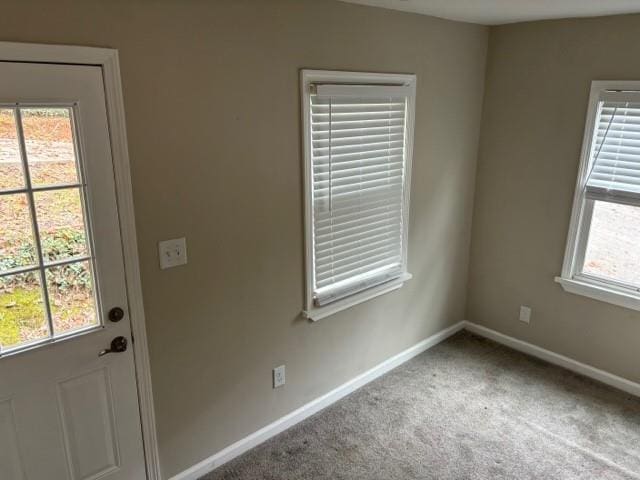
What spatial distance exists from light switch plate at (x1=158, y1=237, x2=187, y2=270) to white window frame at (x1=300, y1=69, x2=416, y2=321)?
0.68 meters

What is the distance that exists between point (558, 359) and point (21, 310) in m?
3.28

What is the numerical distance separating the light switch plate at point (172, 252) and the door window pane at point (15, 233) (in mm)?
481

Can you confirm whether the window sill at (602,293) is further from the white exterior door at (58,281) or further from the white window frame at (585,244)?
the white exterior door at (58,281)

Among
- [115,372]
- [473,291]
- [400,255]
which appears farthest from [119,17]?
[473,291]

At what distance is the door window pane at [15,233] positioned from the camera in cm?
157

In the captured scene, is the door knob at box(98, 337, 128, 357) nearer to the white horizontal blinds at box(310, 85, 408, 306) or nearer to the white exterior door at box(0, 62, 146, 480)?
the white exterior door at box(0, 62, 146, 480)

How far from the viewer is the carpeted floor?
2.38 meters

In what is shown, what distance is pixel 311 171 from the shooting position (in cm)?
241

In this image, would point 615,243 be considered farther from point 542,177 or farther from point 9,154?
point 9,154

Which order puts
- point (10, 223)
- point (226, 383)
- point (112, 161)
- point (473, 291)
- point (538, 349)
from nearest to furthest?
point (10, 223)
point (112, 161)
point (226, 383)
point (538, 349)
point (473, 291)

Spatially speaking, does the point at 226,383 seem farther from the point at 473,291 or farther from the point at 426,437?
the point at 473,291

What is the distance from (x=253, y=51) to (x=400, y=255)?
1606 mm

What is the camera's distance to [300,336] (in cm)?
261

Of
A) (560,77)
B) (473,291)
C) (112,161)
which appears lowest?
(473,291)
